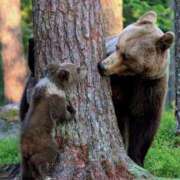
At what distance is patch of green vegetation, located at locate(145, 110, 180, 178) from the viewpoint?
24.6ft

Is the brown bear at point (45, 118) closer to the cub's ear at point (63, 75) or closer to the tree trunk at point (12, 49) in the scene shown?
the cub's ear at point (63, 75)

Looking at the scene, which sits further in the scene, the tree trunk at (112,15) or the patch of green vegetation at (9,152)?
the tree trunk at (112,15)

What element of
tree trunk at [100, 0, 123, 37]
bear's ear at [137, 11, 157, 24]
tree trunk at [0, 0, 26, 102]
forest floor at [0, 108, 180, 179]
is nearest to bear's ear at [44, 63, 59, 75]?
bear's ear at [137, 11, 157, 24]

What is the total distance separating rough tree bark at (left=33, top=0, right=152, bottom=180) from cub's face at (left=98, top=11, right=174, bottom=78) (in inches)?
18.2

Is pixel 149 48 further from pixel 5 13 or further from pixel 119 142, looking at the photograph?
pixel 5 13

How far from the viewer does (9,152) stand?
9.21m

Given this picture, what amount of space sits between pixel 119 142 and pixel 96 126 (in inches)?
15.4

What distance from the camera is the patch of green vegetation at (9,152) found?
28.1 feet

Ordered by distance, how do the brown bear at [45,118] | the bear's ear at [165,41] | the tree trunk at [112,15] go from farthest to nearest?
1. the tree trunk at [112,15]
2. the bear's ear at [165,41]
3. the brown bear at [45,118]

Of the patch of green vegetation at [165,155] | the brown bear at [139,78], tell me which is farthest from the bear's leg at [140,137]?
the patch of green vegetation at [165,155]

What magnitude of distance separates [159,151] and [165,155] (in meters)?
0.34

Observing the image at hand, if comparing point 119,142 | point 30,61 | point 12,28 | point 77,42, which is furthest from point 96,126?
point 12,28

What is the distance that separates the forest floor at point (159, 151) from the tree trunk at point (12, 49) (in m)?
6.19

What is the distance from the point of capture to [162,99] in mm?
6906
